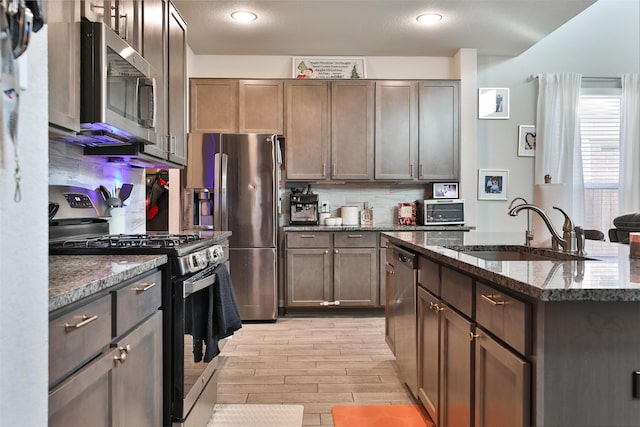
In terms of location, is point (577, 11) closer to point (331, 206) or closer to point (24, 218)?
point (331, 206)

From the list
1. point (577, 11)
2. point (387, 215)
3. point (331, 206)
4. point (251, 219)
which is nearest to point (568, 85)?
point (577, 11)

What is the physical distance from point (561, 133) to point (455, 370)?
4.07 m

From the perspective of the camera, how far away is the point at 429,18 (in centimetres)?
403

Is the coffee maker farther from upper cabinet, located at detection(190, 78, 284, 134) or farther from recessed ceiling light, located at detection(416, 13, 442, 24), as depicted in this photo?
recessed ceiling light, located at detection(416, 13, 442, 24)

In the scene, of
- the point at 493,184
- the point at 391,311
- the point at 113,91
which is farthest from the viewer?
the point at 493,184

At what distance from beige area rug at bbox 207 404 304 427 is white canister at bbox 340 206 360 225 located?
2.60 m

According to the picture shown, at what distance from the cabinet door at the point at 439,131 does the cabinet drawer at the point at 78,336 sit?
3936mm

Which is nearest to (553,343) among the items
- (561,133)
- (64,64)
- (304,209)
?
(64,64)

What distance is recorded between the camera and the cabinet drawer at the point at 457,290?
1.64 meters

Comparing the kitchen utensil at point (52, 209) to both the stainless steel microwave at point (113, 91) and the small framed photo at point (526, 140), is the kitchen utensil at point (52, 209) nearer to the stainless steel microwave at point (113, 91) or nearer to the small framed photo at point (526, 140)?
the stainless steel microwave at point (113, 91)

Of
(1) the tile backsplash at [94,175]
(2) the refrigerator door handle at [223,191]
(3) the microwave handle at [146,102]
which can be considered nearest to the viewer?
(1) the tile backsplash at [94,175]

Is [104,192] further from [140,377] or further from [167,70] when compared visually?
[140,377]

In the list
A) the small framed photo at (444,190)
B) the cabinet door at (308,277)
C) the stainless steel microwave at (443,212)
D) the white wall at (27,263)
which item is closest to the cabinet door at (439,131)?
the small framed photo at (444,190)

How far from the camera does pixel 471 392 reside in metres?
1.61
